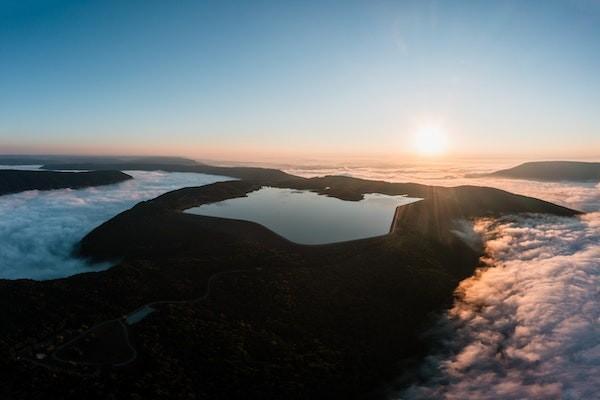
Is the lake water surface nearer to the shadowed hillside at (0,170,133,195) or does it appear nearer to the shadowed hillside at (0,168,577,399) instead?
the shadowed hillside at (0,168,577,399)

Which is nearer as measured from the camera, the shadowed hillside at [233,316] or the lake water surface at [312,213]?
the shadowed hillside at [233,316]

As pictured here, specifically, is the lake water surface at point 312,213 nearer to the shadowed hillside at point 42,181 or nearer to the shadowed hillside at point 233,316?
the shadowed hillside at point 233,316

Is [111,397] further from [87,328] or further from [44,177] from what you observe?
[44,177]

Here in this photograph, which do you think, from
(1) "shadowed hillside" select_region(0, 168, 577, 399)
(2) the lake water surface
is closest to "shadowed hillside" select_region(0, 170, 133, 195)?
(2) the lake water surface

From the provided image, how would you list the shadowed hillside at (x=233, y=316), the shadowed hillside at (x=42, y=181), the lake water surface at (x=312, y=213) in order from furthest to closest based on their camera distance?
the shadowed hillside at (x=42, y=181), the lake water surface at (x=312, y=213), the shadowed hillside at (x=233, y=316)

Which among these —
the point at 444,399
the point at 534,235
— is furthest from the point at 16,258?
the point at 534,235

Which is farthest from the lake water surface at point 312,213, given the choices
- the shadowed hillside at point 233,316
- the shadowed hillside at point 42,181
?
the shadowed hillside at point 42,181

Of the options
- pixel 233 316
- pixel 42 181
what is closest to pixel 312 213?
pixel 233 316

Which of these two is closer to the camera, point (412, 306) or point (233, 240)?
point (412, 306)

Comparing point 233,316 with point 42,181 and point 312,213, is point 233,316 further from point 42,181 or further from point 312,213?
point 42,181
